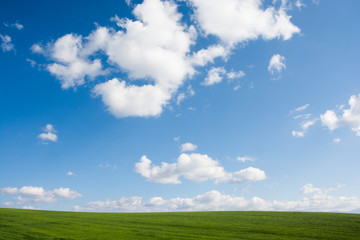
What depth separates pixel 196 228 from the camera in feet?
77.7

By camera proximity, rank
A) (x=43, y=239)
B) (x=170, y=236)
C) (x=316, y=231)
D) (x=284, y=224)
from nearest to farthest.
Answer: (x=43, y=239) → (x=170, y=236) → (x=316, y=231) → (x=284, y=224)

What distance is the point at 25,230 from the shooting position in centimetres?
2019

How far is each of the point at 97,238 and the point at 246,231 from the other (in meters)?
12.5

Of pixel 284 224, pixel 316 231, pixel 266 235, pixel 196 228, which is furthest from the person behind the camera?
pixel 284 224

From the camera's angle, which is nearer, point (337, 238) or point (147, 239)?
point (147, 239)

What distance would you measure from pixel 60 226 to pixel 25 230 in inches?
122

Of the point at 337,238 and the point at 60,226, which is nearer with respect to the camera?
the point at 337,238

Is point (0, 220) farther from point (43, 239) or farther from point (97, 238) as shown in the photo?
point (97, 238)

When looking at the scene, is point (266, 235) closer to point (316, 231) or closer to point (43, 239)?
point (316, 231)

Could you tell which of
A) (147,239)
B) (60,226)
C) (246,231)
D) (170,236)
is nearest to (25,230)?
(60,226)

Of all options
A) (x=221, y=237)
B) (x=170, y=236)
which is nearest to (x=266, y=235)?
(x=221, y=237)

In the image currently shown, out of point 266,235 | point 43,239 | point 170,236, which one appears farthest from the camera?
point 266,235

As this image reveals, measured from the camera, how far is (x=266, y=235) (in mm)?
20672

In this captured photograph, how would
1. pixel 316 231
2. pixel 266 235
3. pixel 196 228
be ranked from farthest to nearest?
pixel 196 228 → pixel 316 231 → pixel 266 235
